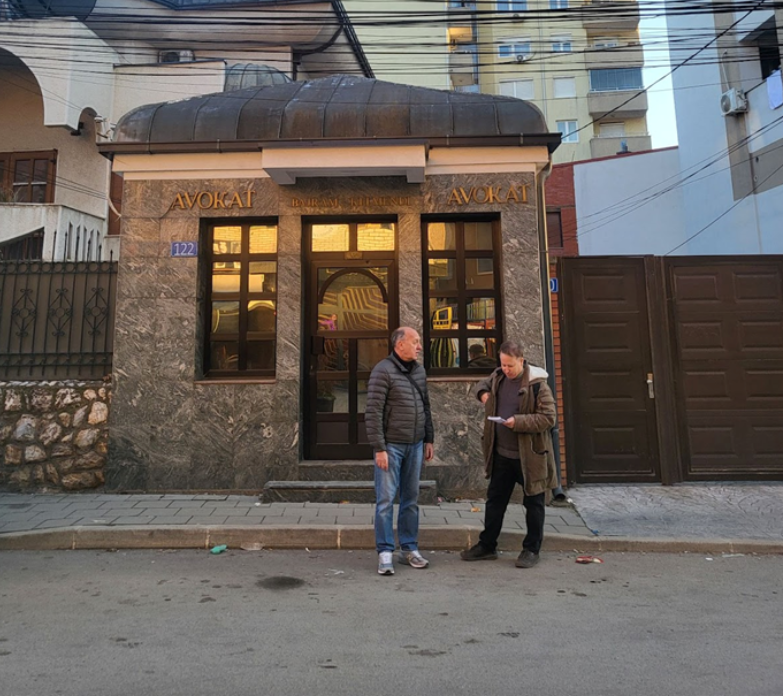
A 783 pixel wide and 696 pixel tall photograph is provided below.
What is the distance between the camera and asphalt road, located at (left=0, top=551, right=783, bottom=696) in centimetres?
268

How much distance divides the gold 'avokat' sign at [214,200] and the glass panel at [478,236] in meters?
2.79

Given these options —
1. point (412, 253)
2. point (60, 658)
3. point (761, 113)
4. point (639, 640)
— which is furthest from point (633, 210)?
point (60, 658)

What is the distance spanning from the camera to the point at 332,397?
6879 millimetres

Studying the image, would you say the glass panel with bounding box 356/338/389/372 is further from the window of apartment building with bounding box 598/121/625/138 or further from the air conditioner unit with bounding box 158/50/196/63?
the window of apartment building with bounding box 598/121/625/138

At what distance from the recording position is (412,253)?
6.71 metres

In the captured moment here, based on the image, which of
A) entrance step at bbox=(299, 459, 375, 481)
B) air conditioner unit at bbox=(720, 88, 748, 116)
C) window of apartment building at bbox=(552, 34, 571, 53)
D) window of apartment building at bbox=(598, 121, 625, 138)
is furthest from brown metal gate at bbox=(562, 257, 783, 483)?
window of apartment building at bbox=(552, 34, 571, 53)

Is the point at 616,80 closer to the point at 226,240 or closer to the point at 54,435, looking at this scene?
the point at 226,240

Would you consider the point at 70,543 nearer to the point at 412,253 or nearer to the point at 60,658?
→ the point at 60,658

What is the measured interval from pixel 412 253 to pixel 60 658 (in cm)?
518

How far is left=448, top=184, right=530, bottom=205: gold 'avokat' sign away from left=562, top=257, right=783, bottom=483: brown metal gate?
1084 millimetres

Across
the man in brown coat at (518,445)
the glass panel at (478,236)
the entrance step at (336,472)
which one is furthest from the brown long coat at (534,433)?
the glass panel at (478,236)

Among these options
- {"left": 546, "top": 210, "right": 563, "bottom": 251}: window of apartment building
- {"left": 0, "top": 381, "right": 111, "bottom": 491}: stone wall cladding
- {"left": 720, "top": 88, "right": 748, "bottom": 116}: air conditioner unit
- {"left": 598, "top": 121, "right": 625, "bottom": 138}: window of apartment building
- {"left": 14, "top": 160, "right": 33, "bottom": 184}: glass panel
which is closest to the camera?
{"left": 0, "top": 381, "right": 111, "bottom": 491}: stone wall cladding

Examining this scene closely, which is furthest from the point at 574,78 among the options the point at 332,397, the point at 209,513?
the point at 209,513

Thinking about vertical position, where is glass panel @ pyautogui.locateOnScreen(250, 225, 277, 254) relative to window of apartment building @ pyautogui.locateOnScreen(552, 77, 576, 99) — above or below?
below
